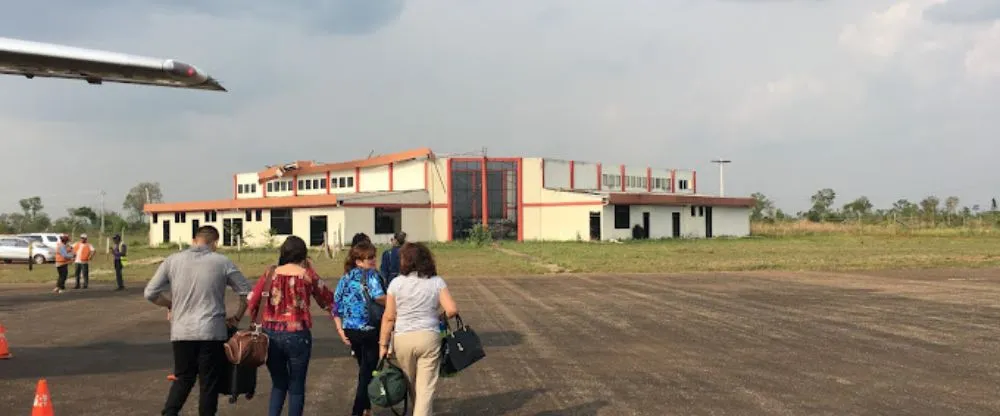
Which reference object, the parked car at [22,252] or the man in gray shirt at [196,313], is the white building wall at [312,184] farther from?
the man in gray shirt at [196,313]

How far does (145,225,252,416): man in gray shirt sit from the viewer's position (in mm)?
5777

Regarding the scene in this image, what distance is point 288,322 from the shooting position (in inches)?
228

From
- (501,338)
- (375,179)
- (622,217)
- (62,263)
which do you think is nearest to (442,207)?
(375,179)

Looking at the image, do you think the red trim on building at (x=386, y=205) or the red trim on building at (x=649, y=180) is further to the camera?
the red trim on building at (x=649, y=180)

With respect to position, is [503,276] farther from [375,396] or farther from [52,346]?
[375,396]

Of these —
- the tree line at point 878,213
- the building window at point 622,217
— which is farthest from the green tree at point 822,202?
the building window at point 622,217

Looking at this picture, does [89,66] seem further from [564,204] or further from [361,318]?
[564,204]

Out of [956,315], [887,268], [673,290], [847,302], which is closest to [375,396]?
[956,315]

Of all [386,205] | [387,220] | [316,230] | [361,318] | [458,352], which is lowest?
[458,352]

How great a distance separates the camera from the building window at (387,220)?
48719mm

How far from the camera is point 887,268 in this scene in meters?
25.4

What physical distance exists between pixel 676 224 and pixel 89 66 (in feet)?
160

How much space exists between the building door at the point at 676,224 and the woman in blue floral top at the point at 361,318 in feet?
163

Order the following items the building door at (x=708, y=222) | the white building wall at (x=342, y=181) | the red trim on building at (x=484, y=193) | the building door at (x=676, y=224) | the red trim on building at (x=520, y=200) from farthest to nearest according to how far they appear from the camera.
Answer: the building door at (x=708, y=222), the white building wall at (x=342, y=181), the building door at (x=676, y=224), the red trim on building at (x=520, y=200), the red trim on building at (x=484, y=193)
